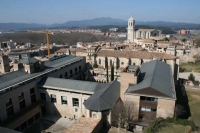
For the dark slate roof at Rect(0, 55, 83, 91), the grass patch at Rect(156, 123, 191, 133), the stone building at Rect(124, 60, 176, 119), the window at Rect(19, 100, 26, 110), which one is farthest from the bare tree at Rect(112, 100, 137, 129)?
the dark slate roof at Rect(0, 55, 83, 91)

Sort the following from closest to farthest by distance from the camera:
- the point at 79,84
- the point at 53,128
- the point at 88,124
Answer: the point at 88,124 → the point at 53,128 → the point at 79,84

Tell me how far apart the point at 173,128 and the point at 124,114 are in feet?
24.7

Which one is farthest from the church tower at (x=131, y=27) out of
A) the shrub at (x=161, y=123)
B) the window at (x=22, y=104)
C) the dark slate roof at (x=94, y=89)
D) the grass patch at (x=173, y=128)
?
the window at (x=22, y=104)

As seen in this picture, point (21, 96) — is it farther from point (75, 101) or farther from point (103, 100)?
point (103, 100)

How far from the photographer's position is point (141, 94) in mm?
27312

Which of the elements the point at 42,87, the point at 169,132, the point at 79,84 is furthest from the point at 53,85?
the point at 169,132

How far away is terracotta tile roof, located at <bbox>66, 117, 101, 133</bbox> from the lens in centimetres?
2274

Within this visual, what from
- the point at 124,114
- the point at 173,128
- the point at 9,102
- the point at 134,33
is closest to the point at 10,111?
the point at 9,102

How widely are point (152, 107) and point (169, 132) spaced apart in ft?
15.1

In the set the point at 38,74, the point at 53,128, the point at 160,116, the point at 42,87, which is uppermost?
the point at 38,74

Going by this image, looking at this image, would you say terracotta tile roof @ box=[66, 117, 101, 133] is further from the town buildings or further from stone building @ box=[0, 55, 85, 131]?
stone building @ box=[0, 55, 85, 131]

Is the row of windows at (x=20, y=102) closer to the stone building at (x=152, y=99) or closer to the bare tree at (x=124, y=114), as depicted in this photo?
the bare tree at (x=124, y=114)

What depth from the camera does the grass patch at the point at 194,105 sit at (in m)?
30.0

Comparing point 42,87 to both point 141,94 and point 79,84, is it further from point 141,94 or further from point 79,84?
point 141,94
